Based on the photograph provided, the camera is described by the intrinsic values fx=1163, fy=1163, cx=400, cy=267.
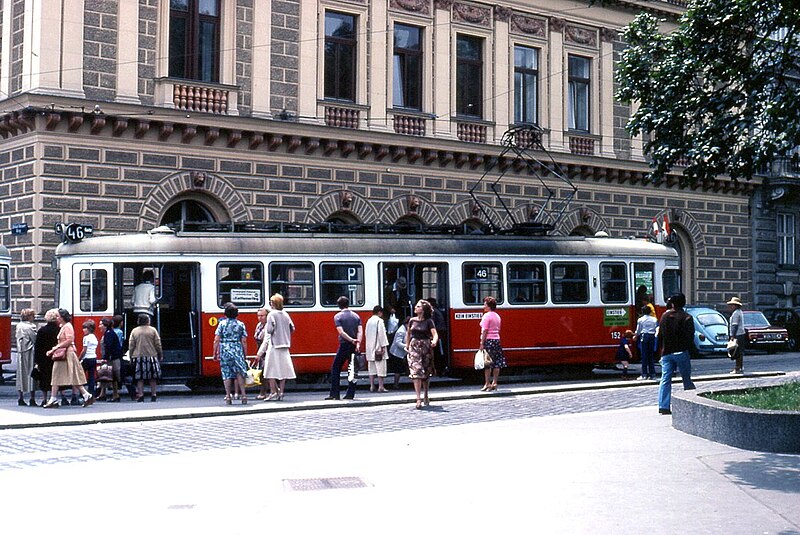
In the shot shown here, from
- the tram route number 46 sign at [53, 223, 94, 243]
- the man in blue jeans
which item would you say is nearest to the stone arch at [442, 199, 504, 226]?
the tram route number 46 sign at [53, 223, 94, 243]

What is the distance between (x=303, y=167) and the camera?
30156 millimetres

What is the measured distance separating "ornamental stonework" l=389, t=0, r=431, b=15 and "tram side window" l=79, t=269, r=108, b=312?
538 inches

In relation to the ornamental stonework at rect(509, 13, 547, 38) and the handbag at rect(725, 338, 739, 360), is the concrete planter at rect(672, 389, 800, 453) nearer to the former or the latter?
the handbag at rect(725, 338, 739, 360)

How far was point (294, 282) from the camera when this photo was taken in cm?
2309

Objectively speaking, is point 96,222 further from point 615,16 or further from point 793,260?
point 793,260

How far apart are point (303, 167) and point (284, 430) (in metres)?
15.2

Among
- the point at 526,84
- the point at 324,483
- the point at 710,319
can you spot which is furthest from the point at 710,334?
the point at 324,483

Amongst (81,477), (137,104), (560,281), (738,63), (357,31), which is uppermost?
(357,31)

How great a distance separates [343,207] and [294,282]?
315 inches

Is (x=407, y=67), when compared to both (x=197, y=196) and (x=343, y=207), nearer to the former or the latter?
(x=343, y=207)

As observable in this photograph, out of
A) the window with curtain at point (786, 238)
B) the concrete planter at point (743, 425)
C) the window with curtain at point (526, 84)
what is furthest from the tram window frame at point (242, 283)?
the window with curtain at point (786, 238)

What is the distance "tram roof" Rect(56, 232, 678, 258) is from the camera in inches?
868

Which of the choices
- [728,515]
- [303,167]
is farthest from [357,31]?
[728,515]

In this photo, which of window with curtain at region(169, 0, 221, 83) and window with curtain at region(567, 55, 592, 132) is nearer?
window with curtain at region(169, 0, 221, 83)
